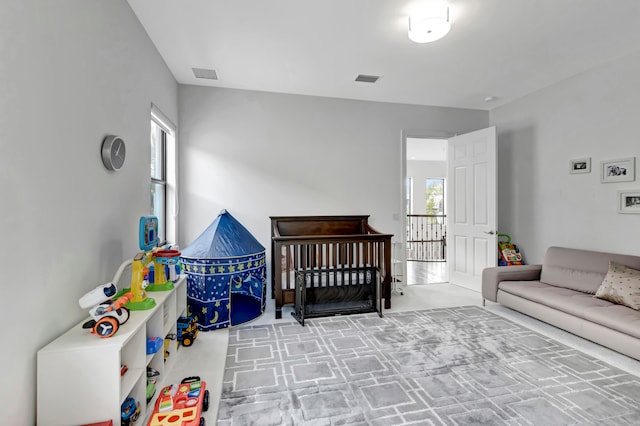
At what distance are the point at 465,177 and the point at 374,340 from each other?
2897 mm

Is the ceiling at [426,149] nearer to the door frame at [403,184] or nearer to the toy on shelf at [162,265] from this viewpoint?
the door frame at [403,184]

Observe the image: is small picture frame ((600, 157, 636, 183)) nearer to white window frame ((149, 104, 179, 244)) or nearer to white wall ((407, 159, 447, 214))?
white window frame ((149, 104, 179, 244))

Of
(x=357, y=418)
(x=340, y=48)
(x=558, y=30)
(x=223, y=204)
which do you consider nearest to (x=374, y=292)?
(x=357, y=418)

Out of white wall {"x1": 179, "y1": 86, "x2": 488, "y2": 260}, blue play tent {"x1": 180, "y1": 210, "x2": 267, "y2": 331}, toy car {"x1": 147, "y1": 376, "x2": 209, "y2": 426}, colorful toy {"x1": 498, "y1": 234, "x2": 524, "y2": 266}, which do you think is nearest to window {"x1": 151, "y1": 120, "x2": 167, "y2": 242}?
white wall {"x1": 179, "y1": 86, "x2": 488, "y2": 260}

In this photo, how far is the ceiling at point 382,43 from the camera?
2.47 meters

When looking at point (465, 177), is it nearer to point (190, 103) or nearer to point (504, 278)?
point (504, 278)

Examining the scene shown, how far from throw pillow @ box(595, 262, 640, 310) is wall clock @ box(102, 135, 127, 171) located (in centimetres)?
416

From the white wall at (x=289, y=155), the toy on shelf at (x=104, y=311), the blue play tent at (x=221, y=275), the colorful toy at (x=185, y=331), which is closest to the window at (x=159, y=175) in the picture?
the white wall at (x=289, y=155)

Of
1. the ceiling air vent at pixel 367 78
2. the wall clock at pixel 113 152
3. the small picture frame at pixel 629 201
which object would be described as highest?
the ceiling air vent at pixel 367 78

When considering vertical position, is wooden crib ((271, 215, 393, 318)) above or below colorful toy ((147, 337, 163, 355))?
above

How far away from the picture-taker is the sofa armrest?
12.1 ft

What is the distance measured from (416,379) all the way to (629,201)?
2912 millimetres

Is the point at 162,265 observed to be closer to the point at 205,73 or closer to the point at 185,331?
the point at 185,331

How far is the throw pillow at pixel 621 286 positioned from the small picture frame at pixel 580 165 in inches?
45.1
